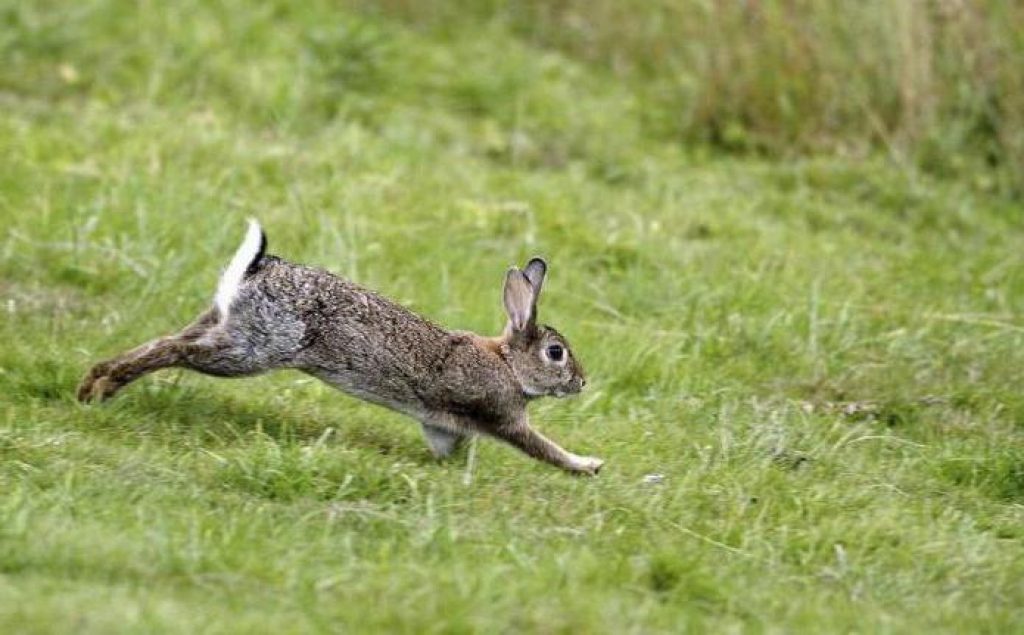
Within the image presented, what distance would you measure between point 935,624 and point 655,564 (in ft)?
2.54

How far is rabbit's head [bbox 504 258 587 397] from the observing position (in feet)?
21.1

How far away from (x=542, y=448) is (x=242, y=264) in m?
1.18

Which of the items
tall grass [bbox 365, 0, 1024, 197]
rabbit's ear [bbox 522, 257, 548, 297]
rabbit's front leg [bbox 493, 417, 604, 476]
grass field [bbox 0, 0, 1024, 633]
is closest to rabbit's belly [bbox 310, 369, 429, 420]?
grass field [bbox 0, 0, 1024, 633]

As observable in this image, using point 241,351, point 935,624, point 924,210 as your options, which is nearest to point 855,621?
point 935,624

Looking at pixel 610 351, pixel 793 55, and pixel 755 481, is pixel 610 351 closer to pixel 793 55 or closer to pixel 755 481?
pixel 755 481

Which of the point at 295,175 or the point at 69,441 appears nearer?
the point at 69,441

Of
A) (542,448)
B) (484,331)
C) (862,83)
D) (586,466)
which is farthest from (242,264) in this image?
(862,83)

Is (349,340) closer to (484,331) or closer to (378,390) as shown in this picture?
(378,390)

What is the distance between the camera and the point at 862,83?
1048 cm

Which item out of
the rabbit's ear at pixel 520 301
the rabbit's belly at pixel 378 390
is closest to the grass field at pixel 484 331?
the rabbit's belly at pixel 378 390

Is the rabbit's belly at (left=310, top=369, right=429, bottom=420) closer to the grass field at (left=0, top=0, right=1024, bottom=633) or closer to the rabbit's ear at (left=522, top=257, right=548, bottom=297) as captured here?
the grass field at (left=0, top=0, right=1024, bottom=633)

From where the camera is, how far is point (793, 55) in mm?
10484

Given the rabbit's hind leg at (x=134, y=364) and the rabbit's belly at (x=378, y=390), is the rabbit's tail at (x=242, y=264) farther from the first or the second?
the rabbit's belly at (x=378, y=390)

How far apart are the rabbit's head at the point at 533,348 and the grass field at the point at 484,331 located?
24cm
